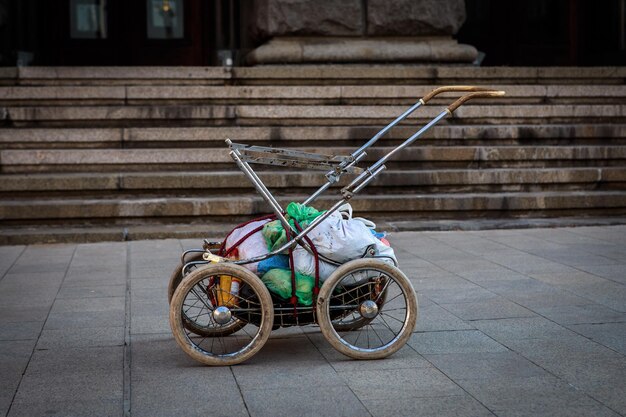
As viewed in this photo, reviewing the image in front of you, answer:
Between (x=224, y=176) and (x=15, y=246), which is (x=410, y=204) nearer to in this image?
(x=224, y=176)

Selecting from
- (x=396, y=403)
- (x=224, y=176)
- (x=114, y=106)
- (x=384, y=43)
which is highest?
(x=384, y=43)

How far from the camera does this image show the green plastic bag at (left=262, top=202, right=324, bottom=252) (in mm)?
5699

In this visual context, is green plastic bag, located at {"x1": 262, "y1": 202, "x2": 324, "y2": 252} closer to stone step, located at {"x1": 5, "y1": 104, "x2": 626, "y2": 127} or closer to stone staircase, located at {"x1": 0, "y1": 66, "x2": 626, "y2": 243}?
stone staircase, located at {"x1": 0, "y1": 66, "x2": 626, "y2": 243}

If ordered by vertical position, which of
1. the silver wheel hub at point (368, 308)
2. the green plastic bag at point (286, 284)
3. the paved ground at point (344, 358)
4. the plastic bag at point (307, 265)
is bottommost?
the paved ground at point (344, 358)

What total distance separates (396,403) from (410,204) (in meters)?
6.56

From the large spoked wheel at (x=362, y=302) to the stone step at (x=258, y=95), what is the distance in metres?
6.94

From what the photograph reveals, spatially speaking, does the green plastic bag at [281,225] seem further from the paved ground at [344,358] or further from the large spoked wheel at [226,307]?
the paved ground at [344,358]

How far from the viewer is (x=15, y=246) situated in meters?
9.97

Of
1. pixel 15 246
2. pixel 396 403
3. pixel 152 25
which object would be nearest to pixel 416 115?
pixel 15 246

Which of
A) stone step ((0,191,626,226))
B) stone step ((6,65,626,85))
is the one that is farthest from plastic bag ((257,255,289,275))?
stone step ((6,65,626,85))

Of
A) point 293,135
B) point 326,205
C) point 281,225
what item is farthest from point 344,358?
point 293,135

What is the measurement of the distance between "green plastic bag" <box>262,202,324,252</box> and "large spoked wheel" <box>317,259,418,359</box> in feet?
1.29

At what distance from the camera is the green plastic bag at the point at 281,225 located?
5.70 metres

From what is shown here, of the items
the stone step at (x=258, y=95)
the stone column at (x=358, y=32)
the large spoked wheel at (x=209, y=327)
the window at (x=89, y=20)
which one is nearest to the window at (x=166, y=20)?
the window at (x=89, y=20)
